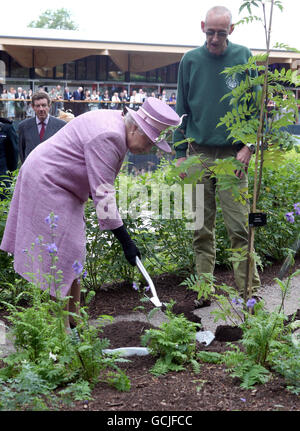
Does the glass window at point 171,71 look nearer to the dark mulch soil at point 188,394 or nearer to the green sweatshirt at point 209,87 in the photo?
the green sweatshirt at point 209,87

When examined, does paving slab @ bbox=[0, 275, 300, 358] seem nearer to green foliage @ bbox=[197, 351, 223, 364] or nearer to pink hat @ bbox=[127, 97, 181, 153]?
green foliage @ bbox=[197, 351, 223, 364]

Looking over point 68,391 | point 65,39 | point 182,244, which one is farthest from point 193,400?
point 65,39

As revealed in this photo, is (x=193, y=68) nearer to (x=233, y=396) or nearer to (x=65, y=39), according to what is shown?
(x=233, y=396)

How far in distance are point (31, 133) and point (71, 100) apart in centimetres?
1360

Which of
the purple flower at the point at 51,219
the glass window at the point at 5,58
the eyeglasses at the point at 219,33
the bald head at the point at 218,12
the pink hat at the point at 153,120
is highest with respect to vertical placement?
the glass window at the point at 5,58

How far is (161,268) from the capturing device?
18.4ft

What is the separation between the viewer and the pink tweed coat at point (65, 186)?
3.11 metres

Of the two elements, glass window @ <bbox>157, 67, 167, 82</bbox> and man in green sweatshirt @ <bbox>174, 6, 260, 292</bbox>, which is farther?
glass window @ <bbox>157, 67, 167, 82</bbox>

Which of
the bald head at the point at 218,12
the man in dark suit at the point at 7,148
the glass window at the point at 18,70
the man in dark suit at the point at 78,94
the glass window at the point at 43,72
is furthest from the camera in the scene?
the glass window at the point at 43,72

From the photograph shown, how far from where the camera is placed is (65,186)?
131 inches

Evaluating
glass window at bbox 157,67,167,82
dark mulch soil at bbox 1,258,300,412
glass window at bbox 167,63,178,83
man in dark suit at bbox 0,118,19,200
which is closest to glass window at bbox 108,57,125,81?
glass window at bbox 157,67,167,82

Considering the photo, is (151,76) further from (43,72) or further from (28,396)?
(28,396)

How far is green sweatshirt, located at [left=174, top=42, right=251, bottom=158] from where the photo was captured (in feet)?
14.0

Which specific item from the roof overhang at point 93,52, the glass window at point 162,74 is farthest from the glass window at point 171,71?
the roof overhang at point 93,52
